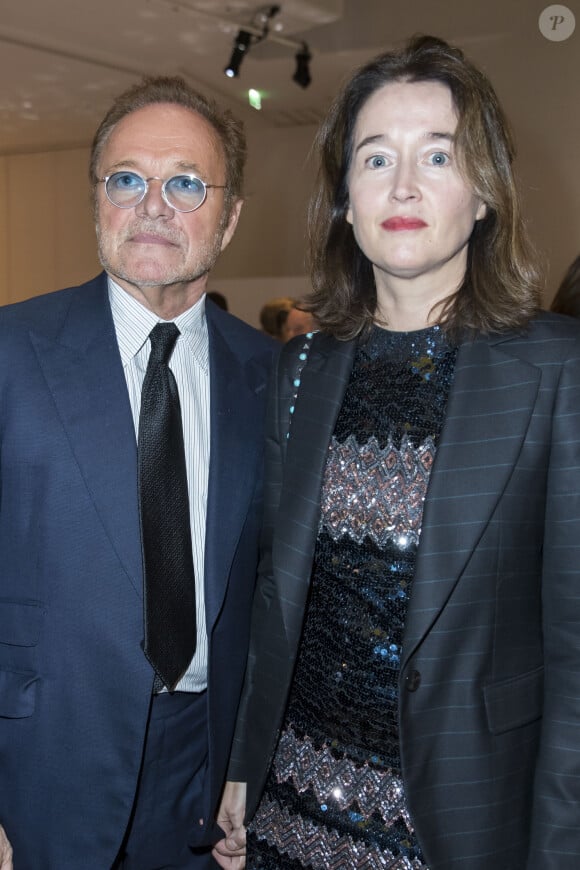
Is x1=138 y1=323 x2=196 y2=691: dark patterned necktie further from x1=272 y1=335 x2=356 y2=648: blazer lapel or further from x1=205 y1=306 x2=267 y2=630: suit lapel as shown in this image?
x1=272 y1=335 x2=356 y2=648: blazer lapel

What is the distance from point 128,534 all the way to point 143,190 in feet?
2.48

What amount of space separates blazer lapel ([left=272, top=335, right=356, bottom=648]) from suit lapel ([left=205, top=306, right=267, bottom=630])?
0.17 meters

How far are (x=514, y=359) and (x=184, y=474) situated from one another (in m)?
0.69

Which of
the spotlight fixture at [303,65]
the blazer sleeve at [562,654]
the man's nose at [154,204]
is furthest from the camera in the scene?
the spotlight fixture at [303,65]

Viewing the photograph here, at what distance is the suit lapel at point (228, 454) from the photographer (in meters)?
1.84

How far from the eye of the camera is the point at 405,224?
1.61m

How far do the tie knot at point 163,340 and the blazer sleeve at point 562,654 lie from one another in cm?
80

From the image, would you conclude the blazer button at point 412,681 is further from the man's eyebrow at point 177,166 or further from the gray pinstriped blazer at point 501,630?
the man's eyebrow at point 177,166

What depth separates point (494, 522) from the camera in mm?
1510

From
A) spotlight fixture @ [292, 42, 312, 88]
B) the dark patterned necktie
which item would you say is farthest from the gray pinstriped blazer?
spotlight fixture @ [292, 42, 312, 88]

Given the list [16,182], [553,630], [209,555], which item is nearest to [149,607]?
[209,555]

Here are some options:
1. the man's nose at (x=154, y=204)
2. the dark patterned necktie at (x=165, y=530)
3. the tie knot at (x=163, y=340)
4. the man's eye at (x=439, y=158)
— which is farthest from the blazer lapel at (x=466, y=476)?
the man's nose at (x=154, y=204)

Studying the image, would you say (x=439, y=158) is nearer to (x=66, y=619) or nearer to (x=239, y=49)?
(x=66, y=619)

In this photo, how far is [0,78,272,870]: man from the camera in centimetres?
171
